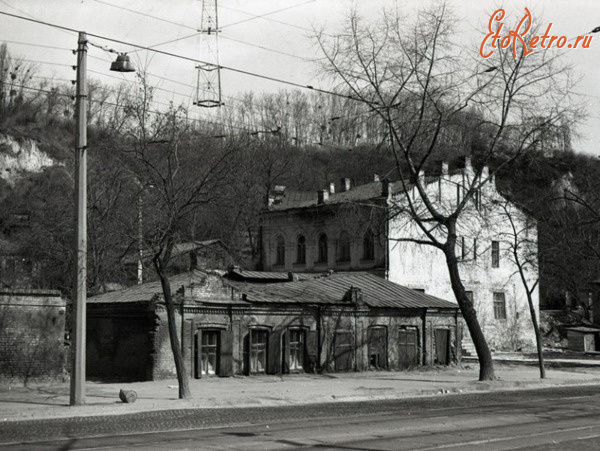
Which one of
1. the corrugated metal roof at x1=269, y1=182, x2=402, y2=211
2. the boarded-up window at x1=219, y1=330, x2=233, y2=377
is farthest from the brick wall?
the corrugated metal roof at x1=269, y1=182, x2=402, y2=211

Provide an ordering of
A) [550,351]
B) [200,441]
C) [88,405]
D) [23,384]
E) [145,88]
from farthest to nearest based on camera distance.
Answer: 1. [550,351]
2. [23,384]
3. [145,88]
4. [88,405]
5. [200,441]

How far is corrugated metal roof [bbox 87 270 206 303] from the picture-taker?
1252 inches

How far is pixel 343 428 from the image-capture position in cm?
1680

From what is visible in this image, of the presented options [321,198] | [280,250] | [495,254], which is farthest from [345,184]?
[495,254]

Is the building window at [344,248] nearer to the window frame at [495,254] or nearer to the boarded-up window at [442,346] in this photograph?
the window frame at [495,254]

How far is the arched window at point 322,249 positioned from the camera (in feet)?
186

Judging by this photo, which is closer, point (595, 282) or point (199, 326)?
point (199, 326)

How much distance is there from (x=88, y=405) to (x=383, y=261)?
33.4 meters

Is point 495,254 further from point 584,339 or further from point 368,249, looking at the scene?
point 368,249

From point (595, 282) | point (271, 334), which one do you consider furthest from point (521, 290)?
point (271, 334)

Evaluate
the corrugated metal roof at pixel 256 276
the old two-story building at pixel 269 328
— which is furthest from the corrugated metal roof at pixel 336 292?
the corrugated metal roof at pixel 256 276

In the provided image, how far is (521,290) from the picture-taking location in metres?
59.8

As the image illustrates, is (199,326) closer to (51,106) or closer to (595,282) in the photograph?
(595,282)

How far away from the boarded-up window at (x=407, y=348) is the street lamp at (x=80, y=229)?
20.4 meters
